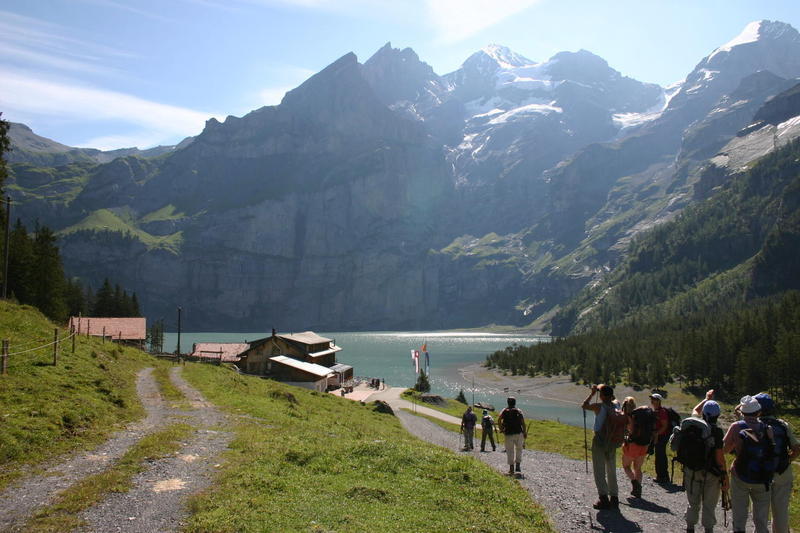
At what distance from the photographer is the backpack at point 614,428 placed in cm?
1370

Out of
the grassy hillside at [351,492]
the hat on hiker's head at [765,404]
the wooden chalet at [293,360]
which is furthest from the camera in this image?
the wooden chalet at [293,360]

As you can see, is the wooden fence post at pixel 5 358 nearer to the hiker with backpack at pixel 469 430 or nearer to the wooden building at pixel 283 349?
the hiker with backpack at pixel 469 430

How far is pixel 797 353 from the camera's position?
72938mm

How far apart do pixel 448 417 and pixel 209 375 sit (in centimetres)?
2340

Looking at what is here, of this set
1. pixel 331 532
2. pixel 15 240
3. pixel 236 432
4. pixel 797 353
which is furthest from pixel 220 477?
pixel 797 353

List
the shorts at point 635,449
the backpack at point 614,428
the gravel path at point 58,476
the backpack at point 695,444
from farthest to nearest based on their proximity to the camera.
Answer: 1. the shorts at point 635,449
2. the backpack at point 614,428
3. the backpack at point 695,444
4. the gravel path at point 58,476

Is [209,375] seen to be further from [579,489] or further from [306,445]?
[579,489]

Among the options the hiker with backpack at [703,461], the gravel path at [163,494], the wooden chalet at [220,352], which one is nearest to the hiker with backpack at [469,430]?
the gravel path at [163,494]

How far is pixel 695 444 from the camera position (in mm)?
11602

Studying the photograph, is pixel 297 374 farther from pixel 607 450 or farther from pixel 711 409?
pixel 711 409

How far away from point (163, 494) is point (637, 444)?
41.3ft

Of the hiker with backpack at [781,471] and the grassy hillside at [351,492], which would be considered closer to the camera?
the grassy hillside at [351,492]

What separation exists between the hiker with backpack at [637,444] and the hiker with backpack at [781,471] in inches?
169

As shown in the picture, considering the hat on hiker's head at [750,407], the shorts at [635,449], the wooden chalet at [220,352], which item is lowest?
the wooden chalet at [220,352]
